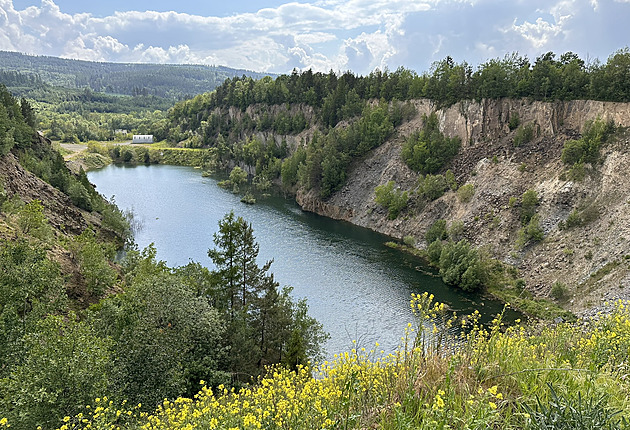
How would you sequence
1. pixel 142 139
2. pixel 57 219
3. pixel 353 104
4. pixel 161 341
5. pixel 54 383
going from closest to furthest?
1. pixel 54 383
2. pixel 161 341
3. pixel 57 219
4. pixel 353 104
5. pixel 142 139

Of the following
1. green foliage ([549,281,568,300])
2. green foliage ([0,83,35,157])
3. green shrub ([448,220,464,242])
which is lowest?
green foliage ([549,281,568,300])

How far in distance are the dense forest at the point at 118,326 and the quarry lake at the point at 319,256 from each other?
20.8 ft

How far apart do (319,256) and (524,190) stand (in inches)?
985

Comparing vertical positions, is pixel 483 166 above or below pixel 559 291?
above

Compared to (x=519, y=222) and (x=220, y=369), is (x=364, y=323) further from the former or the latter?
(x=519, y=222)

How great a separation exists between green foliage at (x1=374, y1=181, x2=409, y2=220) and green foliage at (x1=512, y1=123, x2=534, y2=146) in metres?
15.8

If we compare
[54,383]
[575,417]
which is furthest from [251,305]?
[575,417]

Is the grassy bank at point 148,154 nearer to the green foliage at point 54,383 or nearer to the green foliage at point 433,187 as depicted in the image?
the green foliage at point 433,187

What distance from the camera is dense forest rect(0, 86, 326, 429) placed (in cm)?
1178

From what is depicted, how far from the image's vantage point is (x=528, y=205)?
46.0 meters

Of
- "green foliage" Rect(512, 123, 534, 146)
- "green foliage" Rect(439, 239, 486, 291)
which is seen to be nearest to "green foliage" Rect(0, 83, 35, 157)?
"green foliage" Rect(439, 239, 486, 291)

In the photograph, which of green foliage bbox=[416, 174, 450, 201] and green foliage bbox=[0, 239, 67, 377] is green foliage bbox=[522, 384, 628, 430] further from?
green foliage bbox=[416, 174, 450, 201]

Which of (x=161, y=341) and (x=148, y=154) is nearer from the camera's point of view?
A: (x=161, y=341)

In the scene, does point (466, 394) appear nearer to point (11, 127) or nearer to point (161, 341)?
point (161, 341)
